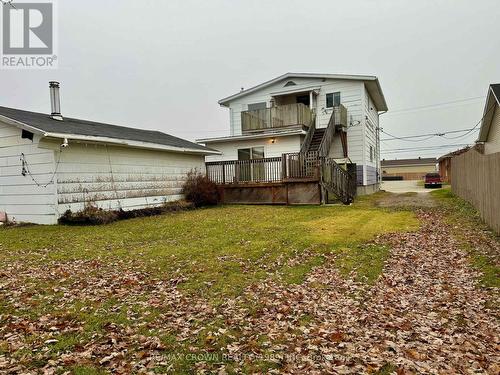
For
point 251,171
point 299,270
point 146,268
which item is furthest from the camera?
point 251,171

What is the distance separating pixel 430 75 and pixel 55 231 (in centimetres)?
3269

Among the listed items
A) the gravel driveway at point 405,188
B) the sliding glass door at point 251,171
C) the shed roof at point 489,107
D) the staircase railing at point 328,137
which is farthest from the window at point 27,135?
the gravel driveway at point 405,188

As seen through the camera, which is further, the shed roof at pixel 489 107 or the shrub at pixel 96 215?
the shed roof at pixel 489 107

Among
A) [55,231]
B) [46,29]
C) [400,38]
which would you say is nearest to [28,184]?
[55,231]

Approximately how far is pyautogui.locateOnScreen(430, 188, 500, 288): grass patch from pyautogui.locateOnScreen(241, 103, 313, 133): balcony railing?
31.2ft

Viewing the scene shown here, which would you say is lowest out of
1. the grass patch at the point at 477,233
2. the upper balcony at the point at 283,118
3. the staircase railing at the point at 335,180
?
the grass patch at the point at 477,233

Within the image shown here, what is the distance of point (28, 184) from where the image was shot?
10.6 meters

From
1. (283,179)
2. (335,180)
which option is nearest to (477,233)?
(335,180)

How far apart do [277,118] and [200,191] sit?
7.21 meters

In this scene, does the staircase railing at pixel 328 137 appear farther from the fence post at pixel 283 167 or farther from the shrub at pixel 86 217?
the shrub at pixel 86 217

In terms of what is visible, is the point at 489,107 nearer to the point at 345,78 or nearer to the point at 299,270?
the point at 345,78

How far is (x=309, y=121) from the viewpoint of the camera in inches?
779

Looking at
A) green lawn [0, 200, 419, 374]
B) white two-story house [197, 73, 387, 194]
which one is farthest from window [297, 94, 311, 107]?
green lawn [0, 200, 419, 374]

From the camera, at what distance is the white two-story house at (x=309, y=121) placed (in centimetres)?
1897
